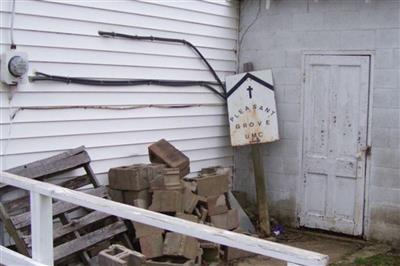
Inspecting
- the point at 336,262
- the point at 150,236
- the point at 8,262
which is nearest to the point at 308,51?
the point at 336,262

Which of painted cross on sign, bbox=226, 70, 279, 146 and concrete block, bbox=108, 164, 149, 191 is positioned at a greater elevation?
painted cross on sign, bbox=226, 70, 279, 146

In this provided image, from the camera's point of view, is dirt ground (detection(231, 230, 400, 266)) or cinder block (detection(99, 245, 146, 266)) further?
dirt ground (detection(231, 230, 400, 266))

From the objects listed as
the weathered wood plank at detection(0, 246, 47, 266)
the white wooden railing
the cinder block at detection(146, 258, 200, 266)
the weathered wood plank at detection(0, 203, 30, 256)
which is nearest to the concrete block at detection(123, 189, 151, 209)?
the cinder block at detection(146, 258, 200, 266)

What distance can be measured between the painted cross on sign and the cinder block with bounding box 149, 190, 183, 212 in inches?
70.9

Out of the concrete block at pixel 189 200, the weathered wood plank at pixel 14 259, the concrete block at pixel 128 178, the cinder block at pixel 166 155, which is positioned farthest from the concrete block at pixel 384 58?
the weathered wood plank at pixel 14 259

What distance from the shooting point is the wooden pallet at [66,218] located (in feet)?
15.4

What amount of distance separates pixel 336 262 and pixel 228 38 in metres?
3.26

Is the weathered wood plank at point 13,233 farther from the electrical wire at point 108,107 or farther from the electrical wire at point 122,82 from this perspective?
the electrical wire at point 122,82

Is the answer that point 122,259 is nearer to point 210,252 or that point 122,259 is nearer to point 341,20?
point 210,252

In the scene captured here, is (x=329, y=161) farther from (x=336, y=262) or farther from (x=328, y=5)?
(x=328, y=5)

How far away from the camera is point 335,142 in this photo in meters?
6.94

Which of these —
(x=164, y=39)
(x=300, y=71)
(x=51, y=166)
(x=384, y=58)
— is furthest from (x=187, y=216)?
(x=384, y=58)

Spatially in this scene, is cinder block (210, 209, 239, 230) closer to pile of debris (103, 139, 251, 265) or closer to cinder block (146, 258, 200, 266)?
pile of debris (103, 139, 251, 265)

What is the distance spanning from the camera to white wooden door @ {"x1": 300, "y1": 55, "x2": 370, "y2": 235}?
6.75 m
